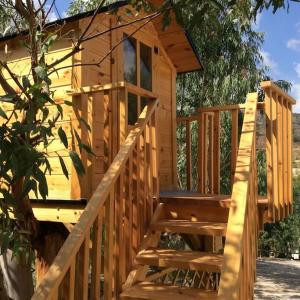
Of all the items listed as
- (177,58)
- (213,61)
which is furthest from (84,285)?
(213,61)

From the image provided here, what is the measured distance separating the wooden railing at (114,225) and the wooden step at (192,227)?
182mm

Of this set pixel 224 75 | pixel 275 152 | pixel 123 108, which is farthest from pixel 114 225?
pixel 224 75

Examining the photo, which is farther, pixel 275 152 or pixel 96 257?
pixel 275 152

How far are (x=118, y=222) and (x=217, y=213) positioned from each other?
3.93 ft

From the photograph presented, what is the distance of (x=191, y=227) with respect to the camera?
408 cm

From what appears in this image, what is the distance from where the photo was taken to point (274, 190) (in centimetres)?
472

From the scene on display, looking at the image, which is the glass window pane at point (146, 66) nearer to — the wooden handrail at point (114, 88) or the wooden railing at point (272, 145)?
the wooden railing at point (272, 145)

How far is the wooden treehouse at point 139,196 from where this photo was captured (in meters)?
2.92

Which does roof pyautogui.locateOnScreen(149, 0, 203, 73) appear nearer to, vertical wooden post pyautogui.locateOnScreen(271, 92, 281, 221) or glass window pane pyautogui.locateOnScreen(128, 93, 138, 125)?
glass window pane pyautogui.locateOnScreen(128, 93, 138, 125)

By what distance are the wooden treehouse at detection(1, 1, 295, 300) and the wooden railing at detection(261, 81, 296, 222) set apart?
1cm

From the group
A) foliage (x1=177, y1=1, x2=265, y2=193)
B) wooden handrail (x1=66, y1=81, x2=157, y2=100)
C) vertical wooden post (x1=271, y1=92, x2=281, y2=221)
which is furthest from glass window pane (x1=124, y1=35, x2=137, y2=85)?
foliage (x1=177, y1=1, x2=265, y2=193)

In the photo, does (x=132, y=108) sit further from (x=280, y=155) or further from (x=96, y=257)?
(x=96, y=257)

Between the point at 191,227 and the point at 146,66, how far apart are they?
12.6 ft

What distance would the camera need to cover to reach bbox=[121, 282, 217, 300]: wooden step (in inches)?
133
